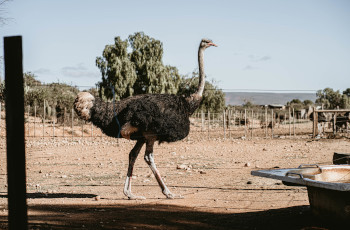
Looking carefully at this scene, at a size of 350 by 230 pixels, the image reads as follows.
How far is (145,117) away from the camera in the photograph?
5.78 meters

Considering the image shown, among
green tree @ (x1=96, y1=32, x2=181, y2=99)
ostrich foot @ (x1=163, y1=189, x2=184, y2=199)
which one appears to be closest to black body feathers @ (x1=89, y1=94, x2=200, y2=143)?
ostrich foot @ (x1=163, y1=189, x2=184, y2=199)

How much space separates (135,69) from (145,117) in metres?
21.4

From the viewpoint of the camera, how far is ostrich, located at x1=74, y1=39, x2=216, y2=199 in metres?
5.81

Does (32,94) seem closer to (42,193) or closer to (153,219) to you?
(42,193)

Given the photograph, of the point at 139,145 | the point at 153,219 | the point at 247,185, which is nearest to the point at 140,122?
the point at 139,145

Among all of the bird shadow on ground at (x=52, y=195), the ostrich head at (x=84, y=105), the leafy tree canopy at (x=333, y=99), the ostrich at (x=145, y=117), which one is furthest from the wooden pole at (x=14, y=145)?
the leafy tree canopy at (x=333, y=99)

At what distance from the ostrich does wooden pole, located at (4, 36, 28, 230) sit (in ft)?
11.1

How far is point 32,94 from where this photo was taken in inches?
1113

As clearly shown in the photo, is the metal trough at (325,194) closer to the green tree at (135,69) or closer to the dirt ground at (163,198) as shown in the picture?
the dirt ground at (163,198)

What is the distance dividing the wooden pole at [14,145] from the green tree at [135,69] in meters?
22.8

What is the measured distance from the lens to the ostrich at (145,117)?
5812 mm

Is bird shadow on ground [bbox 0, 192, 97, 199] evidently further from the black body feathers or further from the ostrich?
the black body feathers

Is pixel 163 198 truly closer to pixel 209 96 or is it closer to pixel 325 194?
pixel 325 194

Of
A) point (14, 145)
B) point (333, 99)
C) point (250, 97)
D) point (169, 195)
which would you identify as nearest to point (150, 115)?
point (169, 195)
